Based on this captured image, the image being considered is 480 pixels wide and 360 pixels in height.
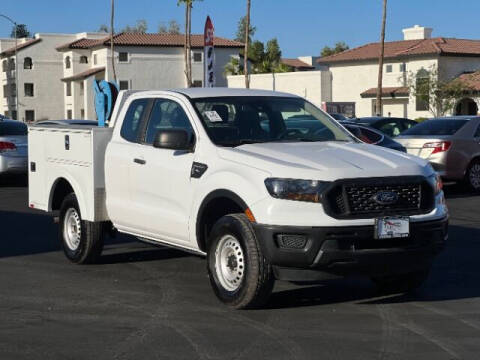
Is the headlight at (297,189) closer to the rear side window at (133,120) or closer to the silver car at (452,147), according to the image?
the rear side window at (133,120)

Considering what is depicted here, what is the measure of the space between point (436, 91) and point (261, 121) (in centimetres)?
5061

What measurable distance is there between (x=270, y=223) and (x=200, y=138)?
1.34 m

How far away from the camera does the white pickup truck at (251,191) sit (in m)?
6.68

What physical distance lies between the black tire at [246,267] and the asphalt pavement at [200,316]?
127 millimetres

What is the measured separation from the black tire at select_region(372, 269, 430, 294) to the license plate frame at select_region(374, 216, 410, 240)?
3.35ft

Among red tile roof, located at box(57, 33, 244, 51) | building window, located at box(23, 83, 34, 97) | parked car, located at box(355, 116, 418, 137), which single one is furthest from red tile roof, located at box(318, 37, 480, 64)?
parked car, located at box(355, 116, 418, 137)

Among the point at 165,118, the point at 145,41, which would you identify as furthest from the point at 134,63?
the point at 165,118

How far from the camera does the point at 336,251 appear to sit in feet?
21.7

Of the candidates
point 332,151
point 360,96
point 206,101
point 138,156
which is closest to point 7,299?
point 138,156

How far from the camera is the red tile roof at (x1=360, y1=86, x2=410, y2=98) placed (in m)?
60.2

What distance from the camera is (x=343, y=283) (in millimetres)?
8359

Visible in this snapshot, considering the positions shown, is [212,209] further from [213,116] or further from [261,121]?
[261,121]

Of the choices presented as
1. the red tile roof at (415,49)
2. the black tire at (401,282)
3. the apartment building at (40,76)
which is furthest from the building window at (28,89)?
the black tire at (401,282)

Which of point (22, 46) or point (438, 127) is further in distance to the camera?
point (22, 46)
